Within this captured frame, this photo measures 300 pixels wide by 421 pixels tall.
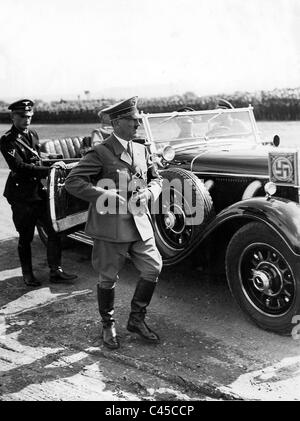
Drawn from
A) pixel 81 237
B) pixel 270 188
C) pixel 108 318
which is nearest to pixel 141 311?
pixel 108 318

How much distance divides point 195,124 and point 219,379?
10.5 feet

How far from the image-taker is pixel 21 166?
5.14 m

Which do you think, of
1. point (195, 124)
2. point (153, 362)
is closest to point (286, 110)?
point (195, 124)

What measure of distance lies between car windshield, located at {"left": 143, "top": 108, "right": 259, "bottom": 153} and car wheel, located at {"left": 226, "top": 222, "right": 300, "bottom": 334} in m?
1.82

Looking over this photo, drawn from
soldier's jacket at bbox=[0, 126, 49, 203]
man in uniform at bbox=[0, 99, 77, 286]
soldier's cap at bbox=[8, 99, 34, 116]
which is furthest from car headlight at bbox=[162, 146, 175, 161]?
soldier's cap at bbox=[8, 99, 34, 116]

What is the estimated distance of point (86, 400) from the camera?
315 cm

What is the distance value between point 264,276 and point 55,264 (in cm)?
235

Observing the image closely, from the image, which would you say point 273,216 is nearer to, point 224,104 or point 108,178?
point 108,178

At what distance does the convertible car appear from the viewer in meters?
3.94

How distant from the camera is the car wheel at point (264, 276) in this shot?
3.85m

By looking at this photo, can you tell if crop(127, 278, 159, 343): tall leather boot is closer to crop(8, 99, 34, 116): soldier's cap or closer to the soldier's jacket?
the soldier's jacket

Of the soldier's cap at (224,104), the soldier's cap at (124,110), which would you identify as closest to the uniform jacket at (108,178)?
the soldier's cap at (124,110)
